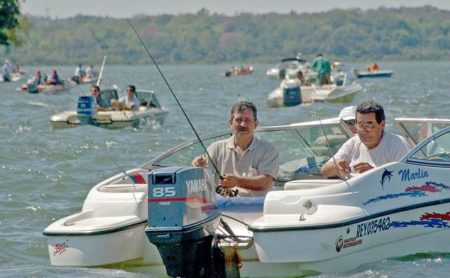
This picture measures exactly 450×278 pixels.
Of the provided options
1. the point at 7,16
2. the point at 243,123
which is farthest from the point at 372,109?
the point at 7,16

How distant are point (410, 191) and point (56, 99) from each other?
41750 millimetres

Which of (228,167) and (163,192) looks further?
(228,167)

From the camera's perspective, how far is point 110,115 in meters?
29.0

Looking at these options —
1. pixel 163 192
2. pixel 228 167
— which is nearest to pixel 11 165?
pixel 228 167

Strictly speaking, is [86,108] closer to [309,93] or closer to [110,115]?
[110,115]

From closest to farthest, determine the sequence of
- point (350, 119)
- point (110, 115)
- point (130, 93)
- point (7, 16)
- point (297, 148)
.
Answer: point (297, 148) < point (350, 119) < point (110, 115) < point (130, 93) < point (7, 16)

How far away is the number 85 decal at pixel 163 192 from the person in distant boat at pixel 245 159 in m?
1.23

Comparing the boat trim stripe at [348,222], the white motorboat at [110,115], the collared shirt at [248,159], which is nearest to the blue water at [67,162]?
the white motorboat at [110,115]

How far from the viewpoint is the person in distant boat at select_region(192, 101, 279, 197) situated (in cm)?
1061

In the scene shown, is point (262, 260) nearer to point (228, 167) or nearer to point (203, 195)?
point (203, 195)

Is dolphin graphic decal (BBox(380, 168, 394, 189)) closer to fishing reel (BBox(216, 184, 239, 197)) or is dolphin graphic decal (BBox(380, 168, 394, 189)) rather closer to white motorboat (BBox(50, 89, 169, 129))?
fishing reel (BBox(216, 184, 239, 197))

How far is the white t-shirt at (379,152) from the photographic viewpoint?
426 inches

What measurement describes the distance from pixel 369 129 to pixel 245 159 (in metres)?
1.06

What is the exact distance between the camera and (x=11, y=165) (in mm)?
→ 20984
